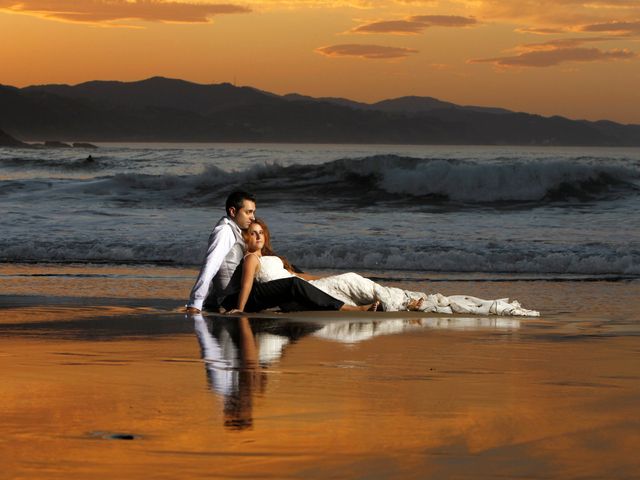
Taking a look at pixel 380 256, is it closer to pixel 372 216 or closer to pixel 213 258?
pixel 213 258

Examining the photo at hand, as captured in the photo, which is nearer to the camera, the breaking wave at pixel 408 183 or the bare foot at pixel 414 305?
the bare foot at pixel 414 305

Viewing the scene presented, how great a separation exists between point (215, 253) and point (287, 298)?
0.71 meters

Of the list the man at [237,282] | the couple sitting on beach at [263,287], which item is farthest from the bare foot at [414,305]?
the man at [237,282]

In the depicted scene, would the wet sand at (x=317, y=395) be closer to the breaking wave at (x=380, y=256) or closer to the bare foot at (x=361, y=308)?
the bare foot at (x=361, y=308)

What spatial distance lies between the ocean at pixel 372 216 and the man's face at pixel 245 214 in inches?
223

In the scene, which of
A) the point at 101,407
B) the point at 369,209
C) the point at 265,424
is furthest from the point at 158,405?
the point at 369,209

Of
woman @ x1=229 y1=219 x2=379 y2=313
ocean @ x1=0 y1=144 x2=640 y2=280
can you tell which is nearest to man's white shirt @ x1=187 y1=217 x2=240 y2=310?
woman @ x1=229 y1=219 x2=379 y2=313

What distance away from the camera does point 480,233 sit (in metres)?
22.8

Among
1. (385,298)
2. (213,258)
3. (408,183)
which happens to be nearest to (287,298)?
(213,258)

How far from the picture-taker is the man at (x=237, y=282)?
10.7 metres

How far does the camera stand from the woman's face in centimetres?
1060

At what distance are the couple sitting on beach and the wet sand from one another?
A: 0.25 m

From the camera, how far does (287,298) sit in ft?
35.4

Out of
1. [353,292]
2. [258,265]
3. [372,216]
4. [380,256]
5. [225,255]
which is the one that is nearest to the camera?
[258,265]
